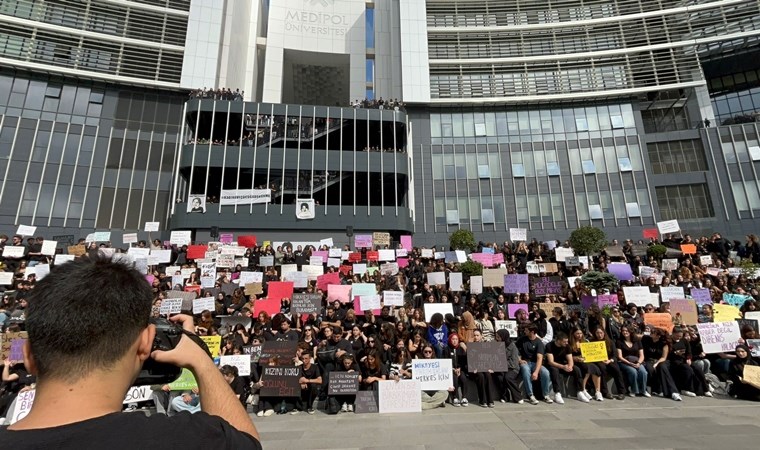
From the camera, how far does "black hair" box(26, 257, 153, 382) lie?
1.31 meters

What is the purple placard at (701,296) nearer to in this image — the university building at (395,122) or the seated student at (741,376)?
the seated student at (741,376)

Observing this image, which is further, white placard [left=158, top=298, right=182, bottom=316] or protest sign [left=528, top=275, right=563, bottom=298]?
protest sign [left=528, top=275, right=563, bottom=298]

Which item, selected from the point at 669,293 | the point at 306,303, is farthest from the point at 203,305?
the point at 669,293

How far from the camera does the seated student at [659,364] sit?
29.6ft

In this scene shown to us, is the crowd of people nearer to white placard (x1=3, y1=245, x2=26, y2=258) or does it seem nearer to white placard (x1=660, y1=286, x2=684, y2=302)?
white placard (x1=660, y1=286, x2=684, y2=302)

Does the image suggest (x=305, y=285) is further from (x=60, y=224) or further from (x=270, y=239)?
(x=60, y=224)

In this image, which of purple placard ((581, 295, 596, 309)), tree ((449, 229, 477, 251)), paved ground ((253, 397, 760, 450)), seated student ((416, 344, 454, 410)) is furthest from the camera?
tree ((449, 229, 477, 251))

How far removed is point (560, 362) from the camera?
30.7 ft

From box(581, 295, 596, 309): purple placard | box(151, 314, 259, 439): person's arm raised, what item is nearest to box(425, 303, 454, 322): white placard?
box(581, 295, 596, 309): purple placard

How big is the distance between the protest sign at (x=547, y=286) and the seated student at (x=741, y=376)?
234 inches

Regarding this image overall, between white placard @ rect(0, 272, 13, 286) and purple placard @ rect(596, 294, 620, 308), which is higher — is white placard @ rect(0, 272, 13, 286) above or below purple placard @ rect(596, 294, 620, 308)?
above

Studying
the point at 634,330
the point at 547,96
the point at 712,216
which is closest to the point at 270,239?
the point at 634,330

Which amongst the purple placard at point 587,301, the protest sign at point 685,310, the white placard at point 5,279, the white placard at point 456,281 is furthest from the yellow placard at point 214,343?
the protest sign at point 685,310

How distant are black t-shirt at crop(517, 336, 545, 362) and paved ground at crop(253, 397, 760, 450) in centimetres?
123
